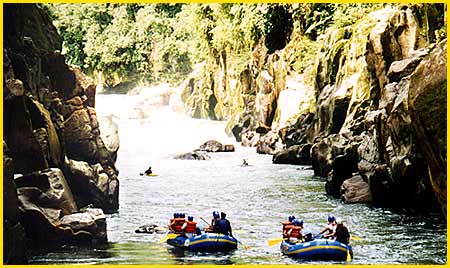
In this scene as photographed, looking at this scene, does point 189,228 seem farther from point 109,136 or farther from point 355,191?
point 109,136

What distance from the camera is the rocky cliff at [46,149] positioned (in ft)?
34.6

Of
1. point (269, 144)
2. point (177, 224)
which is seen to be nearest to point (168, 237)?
point (177, 224)

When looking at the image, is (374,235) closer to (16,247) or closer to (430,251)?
(430,251)

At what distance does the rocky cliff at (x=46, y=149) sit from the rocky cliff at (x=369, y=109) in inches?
229

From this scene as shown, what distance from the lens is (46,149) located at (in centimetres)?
1265

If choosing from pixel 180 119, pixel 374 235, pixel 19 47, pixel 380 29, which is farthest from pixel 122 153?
pixel 374 235

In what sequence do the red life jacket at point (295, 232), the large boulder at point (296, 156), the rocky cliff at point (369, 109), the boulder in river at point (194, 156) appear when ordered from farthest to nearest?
the boulder in river at point (194, 156) < the large boulder at point (296, 156) < the red life jacket at point (295, 232) < the rocky cliff at point (369, 109)

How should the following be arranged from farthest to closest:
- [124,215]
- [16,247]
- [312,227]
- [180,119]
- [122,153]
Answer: [180,119] → [122,153] → [124,215] → [312,227] → [16,247]

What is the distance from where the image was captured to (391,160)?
14531 mm

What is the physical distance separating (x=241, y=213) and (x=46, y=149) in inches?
217

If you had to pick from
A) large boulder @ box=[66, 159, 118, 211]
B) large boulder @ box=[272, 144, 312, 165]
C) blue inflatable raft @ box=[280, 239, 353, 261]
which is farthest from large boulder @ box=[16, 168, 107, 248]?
large boulder @ box=[272, 144, 312, 165]

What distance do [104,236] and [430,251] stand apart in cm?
575

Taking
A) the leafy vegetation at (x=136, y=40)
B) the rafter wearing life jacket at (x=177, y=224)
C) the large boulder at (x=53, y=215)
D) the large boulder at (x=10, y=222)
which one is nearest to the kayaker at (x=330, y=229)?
the rafter wearing life jacket at (x=177, y=224)

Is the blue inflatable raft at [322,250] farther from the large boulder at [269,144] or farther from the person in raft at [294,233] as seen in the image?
the large boulder at [269,144]
